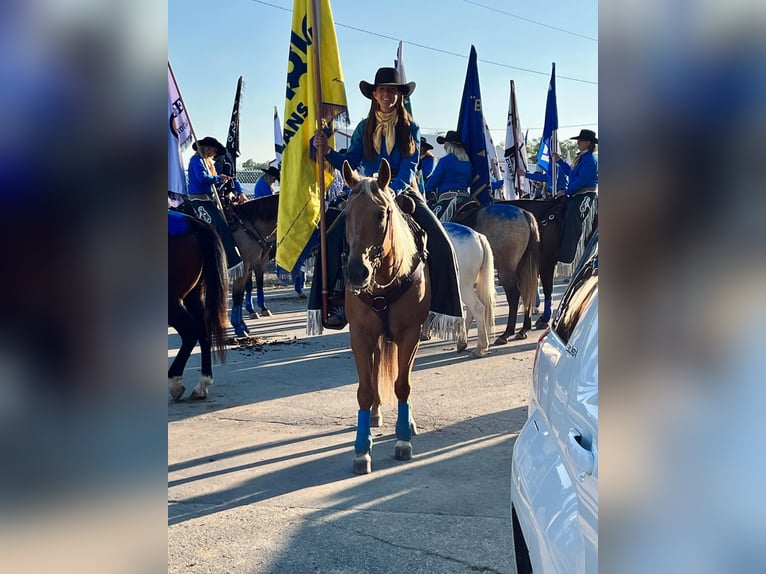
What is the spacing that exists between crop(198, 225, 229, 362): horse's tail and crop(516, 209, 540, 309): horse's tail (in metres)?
4.67

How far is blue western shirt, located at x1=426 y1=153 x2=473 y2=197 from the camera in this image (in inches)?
406

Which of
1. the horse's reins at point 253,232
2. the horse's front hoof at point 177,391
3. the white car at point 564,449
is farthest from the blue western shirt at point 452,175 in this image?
the white car at point 564,449

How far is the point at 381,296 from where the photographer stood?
439 cm

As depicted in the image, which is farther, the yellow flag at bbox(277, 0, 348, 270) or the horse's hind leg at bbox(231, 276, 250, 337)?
the horse's hind leg at bbox(231, 276, 250, 337)

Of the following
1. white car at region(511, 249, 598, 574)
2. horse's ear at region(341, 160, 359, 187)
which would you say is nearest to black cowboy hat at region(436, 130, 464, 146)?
horse's ear at region(341, 160, 359, 187)

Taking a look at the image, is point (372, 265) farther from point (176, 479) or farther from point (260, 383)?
point (260, 383)

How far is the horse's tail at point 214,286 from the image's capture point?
6.57m

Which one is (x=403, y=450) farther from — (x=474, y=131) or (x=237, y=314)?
(x=474, y=131)

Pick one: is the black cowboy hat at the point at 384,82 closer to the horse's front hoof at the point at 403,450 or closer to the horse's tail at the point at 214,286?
the horse's tail at the point at 214,286

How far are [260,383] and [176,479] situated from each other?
8.65 ft

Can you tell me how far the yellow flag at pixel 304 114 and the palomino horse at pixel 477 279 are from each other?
3174 millimetres

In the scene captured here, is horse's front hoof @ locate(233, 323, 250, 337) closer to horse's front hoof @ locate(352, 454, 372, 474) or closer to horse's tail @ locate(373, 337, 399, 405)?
horse's tail @ locate(373, 337, 399, 405)

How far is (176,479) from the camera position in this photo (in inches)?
172
